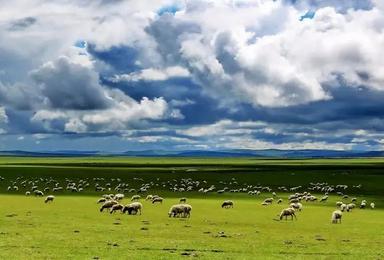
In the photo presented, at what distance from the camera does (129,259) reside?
2250 centimetres

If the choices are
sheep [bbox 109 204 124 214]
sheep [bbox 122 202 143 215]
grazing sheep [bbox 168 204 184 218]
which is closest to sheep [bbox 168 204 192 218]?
grazing sheep [bbox 168 204 184 218]

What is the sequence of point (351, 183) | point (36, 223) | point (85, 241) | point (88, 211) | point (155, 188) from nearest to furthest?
Result: 1. point (85, 241)
2. point (36, 223)
3. point (88, 211)
4. point (155, 188)
5. point (351, 183)

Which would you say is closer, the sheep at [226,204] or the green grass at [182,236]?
the green grass at [182,236]

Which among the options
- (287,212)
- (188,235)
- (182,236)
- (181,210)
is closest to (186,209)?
(181,210)

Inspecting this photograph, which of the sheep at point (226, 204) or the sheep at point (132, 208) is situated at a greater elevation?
the sheep at point (132, 208)

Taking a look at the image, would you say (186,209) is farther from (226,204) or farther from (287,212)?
(226,204)

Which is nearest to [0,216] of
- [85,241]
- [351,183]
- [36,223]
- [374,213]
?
[36,223]

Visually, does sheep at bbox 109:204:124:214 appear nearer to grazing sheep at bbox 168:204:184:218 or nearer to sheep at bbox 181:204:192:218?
grazing sheep at bbox 168:204:184:218

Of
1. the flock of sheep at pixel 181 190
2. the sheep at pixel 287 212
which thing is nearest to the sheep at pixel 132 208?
the flock of sheep at pixel 181 190

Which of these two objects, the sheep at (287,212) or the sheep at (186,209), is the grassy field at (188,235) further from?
the sheep at (186,209)

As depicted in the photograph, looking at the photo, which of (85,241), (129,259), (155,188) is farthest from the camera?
(155,188)

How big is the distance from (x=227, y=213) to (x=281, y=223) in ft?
27.7

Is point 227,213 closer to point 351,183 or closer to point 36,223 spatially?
point 36,223

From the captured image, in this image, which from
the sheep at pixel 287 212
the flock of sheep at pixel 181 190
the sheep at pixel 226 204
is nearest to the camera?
the sheep at pixel 287 212
